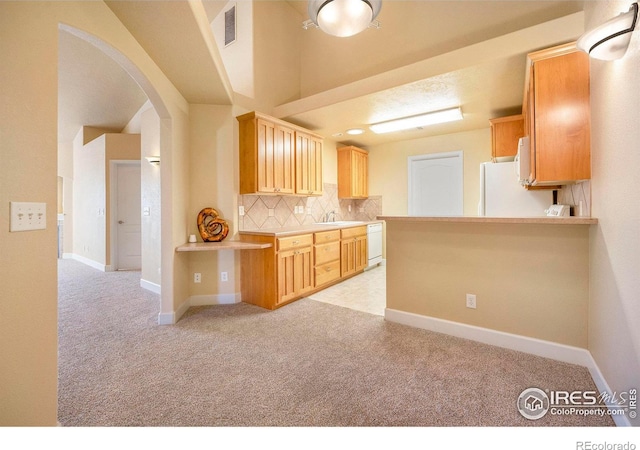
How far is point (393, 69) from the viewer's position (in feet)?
10.2

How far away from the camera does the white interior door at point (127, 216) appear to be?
19.1ft

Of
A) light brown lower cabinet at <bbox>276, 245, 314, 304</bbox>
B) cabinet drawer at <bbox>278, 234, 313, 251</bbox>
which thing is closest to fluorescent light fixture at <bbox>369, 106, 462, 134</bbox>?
cabinet drawer at <bbox>278, 234, 313, 251</bbox>

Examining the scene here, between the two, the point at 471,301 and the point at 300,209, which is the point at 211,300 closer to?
the point at 300,209

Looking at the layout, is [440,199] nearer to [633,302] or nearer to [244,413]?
[633,302]

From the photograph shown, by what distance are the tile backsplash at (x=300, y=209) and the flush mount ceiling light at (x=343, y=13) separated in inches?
87.7

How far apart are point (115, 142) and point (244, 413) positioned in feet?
20.5

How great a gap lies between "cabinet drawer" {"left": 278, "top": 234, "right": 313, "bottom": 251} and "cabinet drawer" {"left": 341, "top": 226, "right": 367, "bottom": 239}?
868 mm

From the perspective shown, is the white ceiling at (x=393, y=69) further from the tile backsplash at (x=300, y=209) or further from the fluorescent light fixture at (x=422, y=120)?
the tile backsplash at (x=300, y=209)

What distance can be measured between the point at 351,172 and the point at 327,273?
7.32 feet

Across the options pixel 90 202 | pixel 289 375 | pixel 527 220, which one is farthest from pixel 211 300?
pixel 90 202

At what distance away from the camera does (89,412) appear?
157 centimetres

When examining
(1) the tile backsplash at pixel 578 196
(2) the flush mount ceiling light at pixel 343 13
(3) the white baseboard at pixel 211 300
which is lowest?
(3) the white baseboard at pixel 211 300

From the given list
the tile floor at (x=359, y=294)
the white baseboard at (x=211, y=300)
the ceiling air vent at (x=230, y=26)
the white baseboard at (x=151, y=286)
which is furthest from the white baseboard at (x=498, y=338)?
the ceiling air vent at (x=230, y=26)

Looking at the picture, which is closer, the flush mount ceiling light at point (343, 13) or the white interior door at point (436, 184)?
the flush mount ceiling light at point (343, 13)
